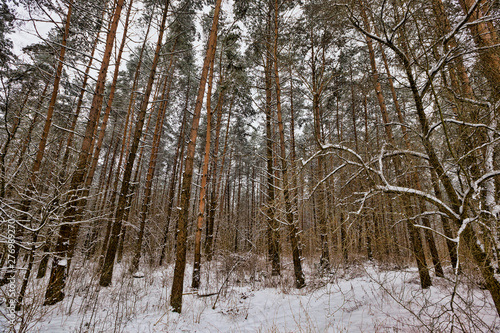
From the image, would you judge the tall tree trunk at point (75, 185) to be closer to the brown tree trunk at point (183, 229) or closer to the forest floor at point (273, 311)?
the forest floor at point (273, 311)

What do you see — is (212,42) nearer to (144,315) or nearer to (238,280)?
(144,315)

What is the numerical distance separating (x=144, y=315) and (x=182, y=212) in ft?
8.01

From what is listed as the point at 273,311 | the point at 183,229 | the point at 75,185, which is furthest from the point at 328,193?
the point at 75,185

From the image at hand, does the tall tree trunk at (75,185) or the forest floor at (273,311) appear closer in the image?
the forest floor at (273,311)

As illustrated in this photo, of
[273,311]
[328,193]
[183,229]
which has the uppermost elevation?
[328,193]

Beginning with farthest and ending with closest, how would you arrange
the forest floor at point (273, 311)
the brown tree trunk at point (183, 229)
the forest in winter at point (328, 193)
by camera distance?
1. the brown tree trunk at point (183, 229)
2. the forest floor at point (273, 311)
3. the forest in winter at point (328, 193)

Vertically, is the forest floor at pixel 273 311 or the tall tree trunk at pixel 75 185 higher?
the tall tree trunk at pixel 75 185

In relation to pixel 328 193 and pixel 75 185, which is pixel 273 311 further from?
pixel 75 185

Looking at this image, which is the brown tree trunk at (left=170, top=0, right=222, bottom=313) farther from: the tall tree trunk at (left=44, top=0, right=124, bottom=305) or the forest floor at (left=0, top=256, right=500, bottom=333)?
the tall tree trunk at (left=44, top=0, right=124, bottom=305)

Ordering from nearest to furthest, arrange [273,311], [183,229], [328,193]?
1. [328,193]
2. [273,311]
3. [183,229]

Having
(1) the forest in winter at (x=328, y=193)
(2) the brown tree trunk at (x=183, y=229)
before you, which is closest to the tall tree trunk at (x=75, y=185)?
(1) the forest in winter at (x=328, y=193)

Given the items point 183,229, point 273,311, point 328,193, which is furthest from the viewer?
point 183,229

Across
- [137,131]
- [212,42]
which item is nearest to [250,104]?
[212,42]

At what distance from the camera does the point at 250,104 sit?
1195 centimetres
